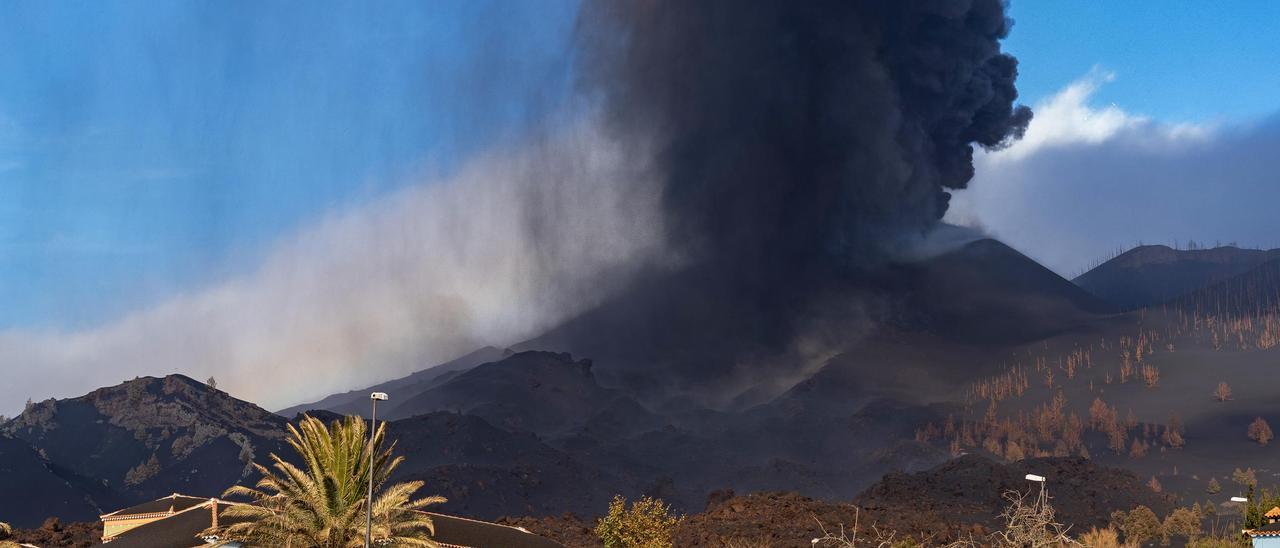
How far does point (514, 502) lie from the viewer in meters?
139

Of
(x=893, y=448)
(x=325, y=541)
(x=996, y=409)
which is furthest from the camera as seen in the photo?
(x=996, y=409)

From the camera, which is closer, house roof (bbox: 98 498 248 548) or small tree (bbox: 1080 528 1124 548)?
house roof (bbox: 98 498 248 548)

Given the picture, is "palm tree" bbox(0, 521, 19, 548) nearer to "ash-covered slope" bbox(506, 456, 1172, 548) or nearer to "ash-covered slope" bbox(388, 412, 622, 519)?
"ash-covered slope" bbox(506, 456, 1172, 548)

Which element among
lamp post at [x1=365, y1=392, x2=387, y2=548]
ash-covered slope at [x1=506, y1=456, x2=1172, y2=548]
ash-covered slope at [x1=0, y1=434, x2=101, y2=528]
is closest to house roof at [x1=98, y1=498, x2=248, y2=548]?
lamp post at [x1=365, y1=392, x2=387, y2=548]

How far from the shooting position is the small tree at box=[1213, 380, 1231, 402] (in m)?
160

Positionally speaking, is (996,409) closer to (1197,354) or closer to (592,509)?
(1197,354)

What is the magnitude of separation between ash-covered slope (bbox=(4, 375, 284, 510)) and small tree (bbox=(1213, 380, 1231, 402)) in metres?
114

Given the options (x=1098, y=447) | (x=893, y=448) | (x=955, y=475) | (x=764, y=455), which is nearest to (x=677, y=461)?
(x=764, y=455)

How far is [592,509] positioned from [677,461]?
38.1 m

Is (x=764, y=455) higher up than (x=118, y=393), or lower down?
lower down

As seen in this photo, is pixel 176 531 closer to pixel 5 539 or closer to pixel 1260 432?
pixel 5 539

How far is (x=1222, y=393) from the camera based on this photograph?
160m

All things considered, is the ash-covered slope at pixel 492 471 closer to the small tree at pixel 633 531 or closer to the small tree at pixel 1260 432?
the small tree at pixel 633 531

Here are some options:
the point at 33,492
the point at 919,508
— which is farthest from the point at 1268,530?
the point at 33,492
